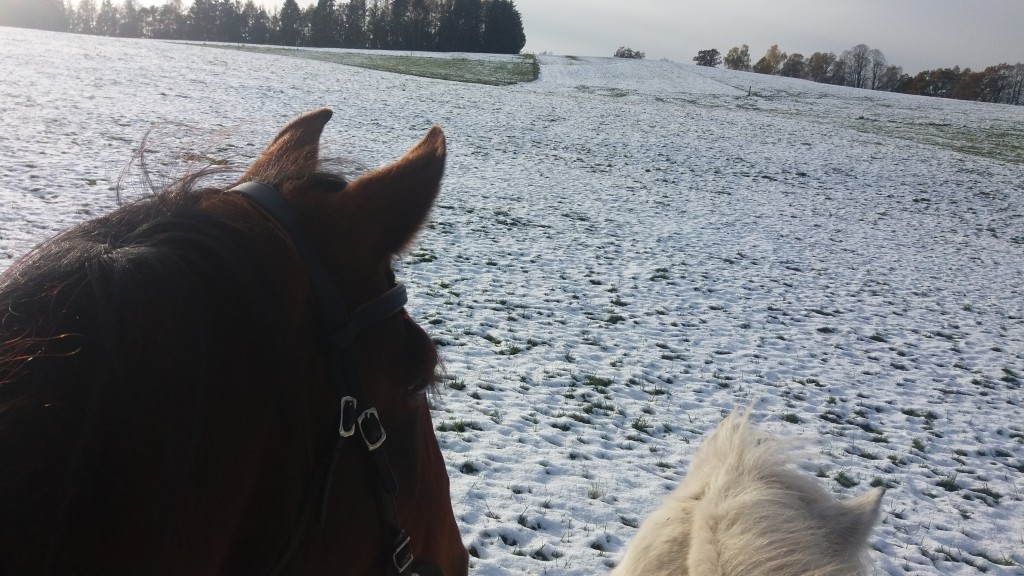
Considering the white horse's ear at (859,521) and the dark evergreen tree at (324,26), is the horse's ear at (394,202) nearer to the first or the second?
the white horse's ear at (859,521)

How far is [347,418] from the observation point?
0.87m

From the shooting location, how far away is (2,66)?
1783cm

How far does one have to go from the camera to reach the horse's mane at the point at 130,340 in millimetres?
586

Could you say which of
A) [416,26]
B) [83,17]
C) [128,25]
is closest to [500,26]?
[416,26]

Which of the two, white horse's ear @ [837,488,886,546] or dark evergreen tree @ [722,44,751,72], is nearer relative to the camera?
white horse's ear @ [837,488,886,546]

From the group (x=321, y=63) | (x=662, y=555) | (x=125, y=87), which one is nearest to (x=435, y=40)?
(x=321, y=63)

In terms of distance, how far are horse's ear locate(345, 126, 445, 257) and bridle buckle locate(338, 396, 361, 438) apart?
9.2 inches

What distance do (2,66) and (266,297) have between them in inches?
940

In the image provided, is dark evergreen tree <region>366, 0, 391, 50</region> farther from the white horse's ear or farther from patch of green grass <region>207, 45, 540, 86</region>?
the white horse's ear

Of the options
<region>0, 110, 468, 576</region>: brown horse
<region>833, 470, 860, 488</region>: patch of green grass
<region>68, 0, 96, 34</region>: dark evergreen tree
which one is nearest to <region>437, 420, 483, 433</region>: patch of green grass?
A: <region>833, 470, 860, 488</region>: patch of green grass

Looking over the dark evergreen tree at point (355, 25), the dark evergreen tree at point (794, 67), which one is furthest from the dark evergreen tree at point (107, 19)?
the dark evergreen tree at point (794, 67)

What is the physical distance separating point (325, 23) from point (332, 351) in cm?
6440

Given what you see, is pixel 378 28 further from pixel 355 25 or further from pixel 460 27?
pixel 460 27

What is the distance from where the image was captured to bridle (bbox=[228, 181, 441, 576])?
853mm
